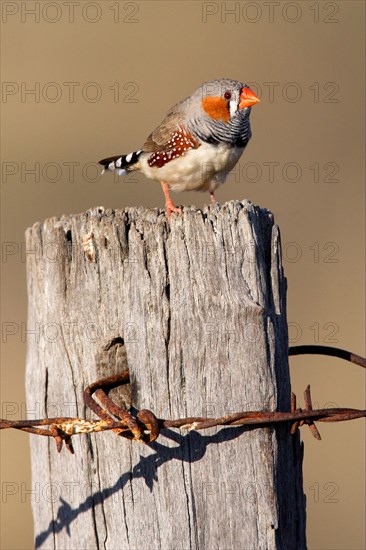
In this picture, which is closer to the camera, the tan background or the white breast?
the white breast

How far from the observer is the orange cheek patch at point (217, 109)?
5.85m

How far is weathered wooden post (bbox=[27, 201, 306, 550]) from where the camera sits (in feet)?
9.83

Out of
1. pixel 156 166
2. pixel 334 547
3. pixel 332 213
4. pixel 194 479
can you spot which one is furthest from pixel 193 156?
pixel 332 213

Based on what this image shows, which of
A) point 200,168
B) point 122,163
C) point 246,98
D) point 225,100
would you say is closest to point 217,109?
point 225,100

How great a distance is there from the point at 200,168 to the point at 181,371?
9.96 ft

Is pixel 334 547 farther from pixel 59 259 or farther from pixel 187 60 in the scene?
pixel 187 60

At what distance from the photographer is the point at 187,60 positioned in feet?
51.4

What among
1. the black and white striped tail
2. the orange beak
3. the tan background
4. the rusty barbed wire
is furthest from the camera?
the tan background

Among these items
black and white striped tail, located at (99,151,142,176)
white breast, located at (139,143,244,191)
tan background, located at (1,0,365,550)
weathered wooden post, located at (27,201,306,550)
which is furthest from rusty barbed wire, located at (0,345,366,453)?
tan background, located at (1,0,365,550)

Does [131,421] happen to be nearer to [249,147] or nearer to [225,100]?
[225,100]

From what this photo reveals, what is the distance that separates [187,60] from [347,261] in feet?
21.0

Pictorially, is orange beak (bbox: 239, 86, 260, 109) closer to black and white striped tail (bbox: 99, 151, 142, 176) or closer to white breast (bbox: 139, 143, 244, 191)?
white breast (bbox: 139, 143, 244, 191)

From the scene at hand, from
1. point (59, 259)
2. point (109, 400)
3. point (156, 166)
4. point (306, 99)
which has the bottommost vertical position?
point (109, 400)

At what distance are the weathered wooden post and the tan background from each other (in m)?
5.10
